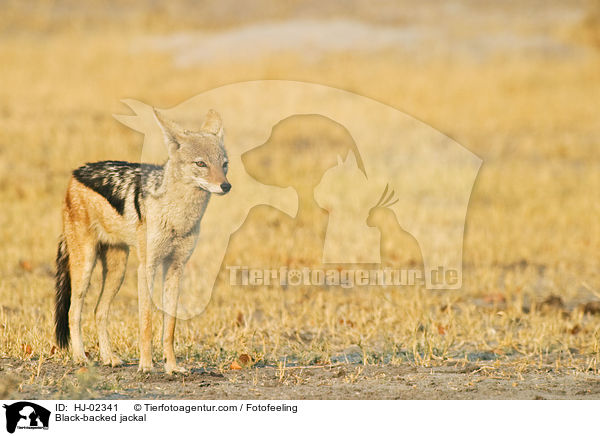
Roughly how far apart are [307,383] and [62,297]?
209 centimetres

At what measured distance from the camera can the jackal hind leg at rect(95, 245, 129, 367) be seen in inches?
229

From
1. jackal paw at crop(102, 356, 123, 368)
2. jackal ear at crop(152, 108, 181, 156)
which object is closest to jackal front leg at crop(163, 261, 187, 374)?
jackal paw at crop(102, 356, 123, 368)

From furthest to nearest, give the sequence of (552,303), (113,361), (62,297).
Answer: (552,303) → (62,297) → (113,361)

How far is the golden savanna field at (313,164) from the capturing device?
5801 millimetres

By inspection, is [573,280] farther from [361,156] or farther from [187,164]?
[361,156]

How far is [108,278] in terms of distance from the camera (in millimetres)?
5957

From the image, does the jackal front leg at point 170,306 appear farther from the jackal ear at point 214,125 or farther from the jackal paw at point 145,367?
the jackal ear at point 214,125

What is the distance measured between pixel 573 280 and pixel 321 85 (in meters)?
13.4

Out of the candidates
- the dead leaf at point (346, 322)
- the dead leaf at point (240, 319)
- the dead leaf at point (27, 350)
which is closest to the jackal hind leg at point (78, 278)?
the dead leaf at point (27, 350)

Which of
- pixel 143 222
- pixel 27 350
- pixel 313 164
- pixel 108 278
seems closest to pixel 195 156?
pixel 143 222

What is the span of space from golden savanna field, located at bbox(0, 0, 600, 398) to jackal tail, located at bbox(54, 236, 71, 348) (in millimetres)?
146

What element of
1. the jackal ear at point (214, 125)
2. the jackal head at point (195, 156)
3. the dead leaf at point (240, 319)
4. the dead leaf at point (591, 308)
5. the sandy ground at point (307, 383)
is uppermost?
the jackal ear at point (214, 125)

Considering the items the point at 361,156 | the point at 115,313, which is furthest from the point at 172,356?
the point at 361,156

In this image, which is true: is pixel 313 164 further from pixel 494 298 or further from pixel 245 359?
pixel 245 359
